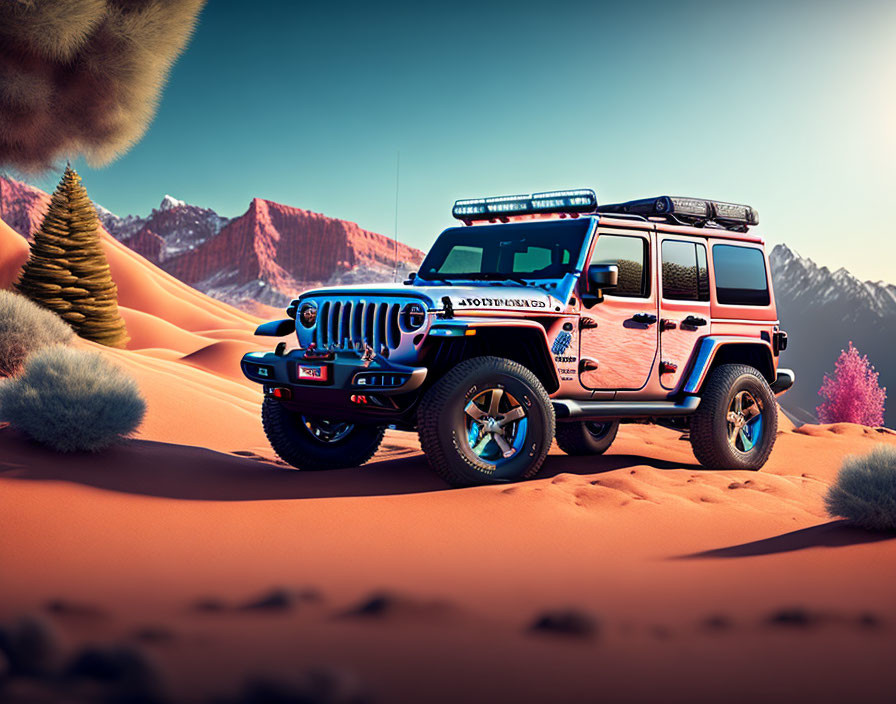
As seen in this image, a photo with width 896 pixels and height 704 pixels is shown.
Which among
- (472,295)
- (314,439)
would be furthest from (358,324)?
(314,439)

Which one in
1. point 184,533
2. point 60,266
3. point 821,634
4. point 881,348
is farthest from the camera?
point 881,348

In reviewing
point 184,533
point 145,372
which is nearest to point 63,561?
point 184,533

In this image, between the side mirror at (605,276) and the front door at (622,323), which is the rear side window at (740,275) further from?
the side mirror at (605,276)

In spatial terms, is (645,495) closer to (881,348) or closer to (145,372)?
(145,372)

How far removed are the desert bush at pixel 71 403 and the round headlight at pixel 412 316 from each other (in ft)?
9.66

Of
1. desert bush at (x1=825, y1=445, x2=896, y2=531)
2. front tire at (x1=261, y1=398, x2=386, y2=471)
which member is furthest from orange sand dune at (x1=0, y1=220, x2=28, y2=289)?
desert bush at (x1=825, y1=445, x2=896, y2=531)

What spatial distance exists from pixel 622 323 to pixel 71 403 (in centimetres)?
496

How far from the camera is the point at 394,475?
7859 millimetres

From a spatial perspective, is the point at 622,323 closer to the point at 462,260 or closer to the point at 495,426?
the point at 462,260

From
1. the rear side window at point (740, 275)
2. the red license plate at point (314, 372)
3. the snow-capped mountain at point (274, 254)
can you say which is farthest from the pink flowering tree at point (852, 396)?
the snow-capped mountain at point (274, 254)

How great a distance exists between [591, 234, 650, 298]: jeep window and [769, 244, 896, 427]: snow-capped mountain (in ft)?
404

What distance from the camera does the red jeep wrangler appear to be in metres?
6.96

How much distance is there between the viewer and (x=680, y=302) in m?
8.79

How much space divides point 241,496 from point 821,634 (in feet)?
14.7
